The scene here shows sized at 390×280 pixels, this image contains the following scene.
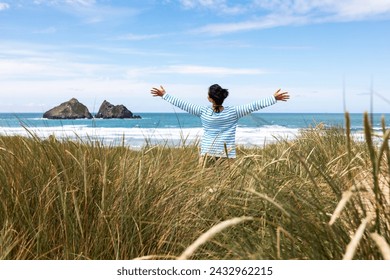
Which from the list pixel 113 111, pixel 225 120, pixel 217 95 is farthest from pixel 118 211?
pixel 113 111

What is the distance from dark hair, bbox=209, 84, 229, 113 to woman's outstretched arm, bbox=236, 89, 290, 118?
25cm

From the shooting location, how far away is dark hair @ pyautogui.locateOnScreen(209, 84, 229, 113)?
6.74 m

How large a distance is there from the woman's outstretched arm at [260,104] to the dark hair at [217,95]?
251 mm

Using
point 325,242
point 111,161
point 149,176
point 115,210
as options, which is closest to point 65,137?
point 111,161

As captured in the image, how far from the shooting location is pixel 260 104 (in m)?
6.63

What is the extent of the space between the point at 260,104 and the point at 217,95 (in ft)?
1.94

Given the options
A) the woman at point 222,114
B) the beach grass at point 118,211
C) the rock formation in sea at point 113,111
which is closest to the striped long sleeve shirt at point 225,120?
the woman at point 222,114

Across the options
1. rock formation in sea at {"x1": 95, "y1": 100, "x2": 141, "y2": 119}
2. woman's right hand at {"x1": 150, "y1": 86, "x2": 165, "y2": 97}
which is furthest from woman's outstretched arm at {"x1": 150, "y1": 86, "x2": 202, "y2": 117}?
rock formation in sea at {"x1": 95, "y1": 100, "x2": 141, "y2": 119}

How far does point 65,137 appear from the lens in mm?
4680

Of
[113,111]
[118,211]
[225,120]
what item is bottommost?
[118,211]

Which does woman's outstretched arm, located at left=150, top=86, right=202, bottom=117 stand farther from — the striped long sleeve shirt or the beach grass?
the beach grass

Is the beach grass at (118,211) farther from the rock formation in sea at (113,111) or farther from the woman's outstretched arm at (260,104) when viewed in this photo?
the rock formation in sea at (113,111)

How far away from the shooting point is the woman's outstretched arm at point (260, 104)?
6.61m

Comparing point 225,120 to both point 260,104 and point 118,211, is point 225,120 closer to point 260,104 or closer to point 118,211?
point 260,104
